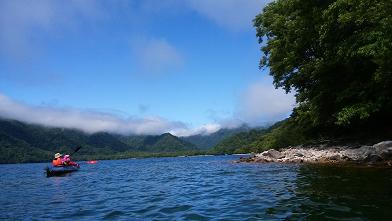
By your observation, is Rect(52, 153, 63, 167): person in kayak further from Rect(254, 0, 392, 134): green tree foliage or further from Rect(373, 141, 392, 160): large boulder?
Rect(373, 141, 392, 160): large boulder

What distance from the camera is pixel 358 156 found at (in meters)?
34.2

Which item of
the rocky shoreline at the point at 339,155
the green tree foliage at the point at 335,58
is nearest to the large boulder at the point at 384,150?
the rocky shoreline at the point at 339,155

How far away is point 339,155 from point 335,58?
934 cm

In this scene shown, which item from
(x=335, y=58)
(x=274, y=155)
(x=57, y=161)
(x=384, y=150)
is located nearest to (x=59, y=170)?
(x=57, y=161)

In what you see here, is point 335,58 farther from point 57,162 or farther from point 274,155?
point 57,162

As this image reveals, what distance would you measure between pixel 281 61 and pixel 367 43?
1514cm

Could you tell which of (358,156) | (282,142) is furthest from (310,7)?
(282,142)

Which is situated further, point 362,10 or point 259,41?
point 259,41

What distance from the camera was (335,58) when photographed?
38.4 m

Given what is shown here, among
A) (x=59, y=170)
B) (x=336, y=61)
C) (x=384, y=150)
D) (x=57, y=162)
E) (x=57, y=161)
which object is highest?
(x=336, y=61)

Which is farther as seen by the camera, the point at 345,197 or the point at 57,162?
the point at 57,162

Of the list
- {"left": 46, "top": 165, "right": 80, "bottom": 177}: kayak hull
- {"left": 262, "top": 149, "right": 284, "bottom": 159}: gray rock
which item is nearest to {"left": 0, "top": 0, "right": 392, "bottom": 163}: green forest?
{"left": 262, "top": 149, "right": 284, "bottom": 159}: gray rock

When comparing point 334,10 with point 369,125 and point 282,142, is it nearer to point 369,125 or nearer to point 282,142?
point 369,125

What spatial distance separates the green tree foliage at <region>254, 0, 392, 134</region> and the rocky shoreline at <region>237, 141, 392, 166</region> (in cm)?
274
